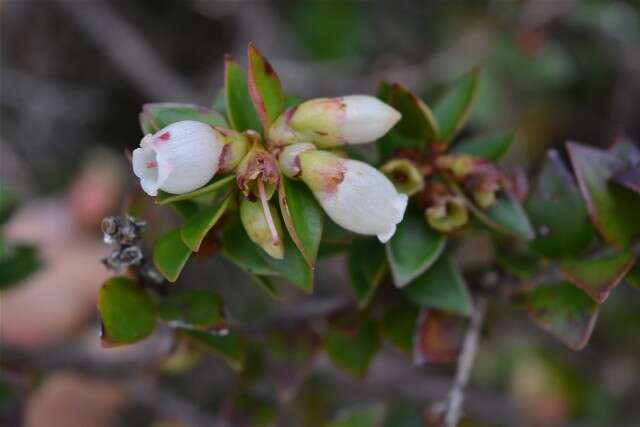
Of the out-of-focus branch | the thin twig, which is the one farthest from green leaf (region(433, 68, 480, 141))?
the out-of-focus branch

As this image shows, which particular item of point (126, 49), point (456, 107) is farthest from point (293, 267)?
point (126, 49)

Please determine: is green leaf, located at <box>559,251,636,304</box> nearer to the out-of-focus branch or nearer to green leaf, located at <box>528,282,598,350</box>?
green leaf, located at <box>528,282,598,350</box>

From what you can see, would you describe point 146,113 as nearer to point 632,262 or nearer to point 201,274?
point 632,262

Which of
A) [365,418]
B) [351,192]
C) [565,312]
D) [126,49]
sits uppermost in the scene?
[351,192]

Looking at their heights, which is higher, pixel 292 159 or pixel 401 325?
pixel 292 159

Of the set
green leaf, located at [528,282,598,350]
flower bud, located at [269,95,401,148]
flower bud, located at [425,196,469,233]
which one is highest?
flower bud, located at [269,95,401,148]

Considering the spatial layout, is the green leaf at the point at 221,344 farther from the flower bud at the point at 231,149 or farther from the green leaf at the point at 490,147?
the green leaf at the point at 490,147

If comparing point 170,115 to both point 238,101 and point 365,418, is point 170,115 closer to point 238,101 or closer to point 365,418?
point 238,101

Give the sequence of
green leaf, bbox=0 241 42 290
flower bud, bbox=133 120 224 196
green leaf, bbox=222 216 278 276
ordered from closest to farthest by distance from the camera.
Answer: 1. flower bud, bbox=133 120 224 196
2. green leaf, bbox=222 216 278 276
3. green leaf, bbox=0 241 42 290
